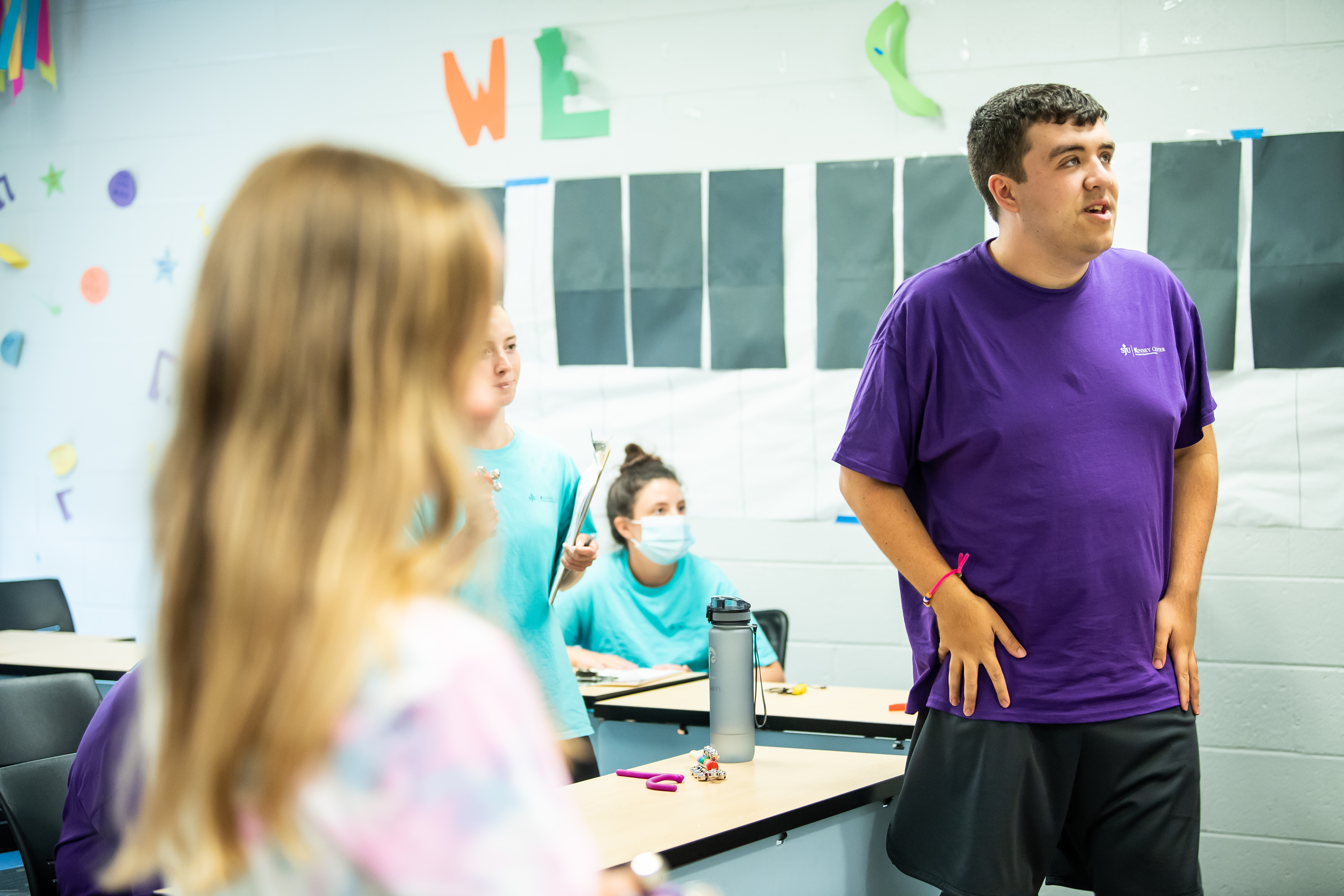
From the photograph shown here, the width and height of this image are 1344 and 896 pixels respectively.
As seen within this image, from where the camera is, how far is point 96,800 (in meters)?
1.51

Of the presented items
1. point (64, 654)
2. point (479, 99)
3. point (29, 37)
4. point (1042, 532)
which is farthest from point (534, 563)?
point (29, 37)

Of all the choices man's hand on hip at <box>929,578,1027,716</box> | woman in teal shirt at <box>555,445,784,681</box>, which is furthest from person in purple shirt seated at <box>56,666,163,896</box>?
woman in teal shirt at <box>555,445,784,681</box>

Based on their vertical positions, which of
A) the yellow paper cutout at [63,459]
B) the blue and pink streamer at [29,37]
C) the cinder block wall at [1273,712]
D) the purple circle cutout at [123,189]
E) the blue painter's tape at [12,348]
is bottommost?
the cinder block wall at [1273,712]

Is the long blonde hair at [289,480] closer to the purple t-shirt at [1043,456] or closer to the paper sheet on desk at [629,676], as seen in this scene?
the purple t-shirt at [1043,456]

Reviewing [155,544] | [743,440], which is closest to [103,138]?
[743,440]

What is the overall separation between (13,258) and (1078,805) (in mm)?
4426

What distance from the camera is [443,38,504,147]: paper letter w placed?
3.82 meters

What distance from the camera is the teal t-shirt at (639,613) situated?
3.06 m

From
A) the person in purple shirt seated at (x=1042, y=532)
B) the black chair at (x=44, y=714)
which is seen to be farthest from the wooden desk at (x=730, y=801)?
the black chair at (x=44, y=714)

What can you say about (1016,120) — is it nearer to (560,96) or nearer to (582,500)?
(582,500)

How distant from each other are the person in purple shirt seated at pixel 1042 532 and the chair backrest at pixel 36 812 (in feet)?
4.38

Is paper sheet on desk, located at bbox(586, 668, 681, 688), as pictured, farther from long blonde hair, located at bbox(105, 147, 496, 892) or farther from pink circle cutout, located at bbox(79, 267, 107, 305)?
pink circle cutout, located at bbox(79, 267, 107, 305)

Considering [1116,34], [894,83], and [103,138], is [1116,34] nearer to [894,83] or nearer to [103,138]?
[894,83]

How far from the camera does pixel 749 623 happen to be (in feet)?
6.01
